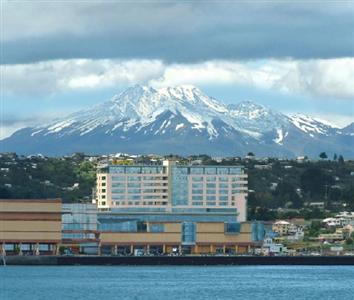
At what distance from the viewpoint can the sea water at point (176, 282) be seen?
10050 cm

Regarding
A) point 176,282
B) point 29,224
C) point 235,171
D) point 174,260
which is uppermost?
point 235,171

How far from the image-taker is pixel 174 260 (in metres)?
149

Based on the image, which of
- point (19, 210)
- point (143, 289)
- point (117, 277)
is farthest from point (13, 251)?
point (143, 289)

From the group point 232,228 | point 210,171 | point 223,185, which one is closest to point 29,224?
point 232,228

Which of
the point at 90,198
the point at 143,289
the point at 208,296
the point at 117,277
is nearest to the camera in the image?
the point at 208,296

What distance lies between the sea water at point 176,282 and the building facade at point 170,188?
98.9 ft

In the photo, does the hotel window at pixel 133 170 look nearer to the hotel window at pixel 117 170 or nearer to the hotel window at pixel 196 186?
the hotel window at pixel 117 170

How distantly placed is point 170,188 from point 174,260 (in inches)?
1200

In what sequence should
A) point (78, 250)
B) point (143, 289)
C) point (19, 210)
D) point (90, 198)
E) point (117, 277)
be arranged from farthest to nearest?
point (90, 198) < point (78, 250) < point (19, 210) < point (117, 277) < point (143, 289)

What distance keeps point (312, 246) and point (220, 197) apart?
13.3m

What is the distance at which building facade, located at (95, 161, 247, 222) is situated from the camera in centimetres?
17812

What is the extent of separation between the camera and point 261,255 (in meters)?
156

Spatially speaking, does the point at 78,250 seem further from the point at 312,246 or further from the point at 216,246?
the point at 312,246

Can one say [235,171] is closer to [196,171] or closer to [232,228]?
[196,171]
